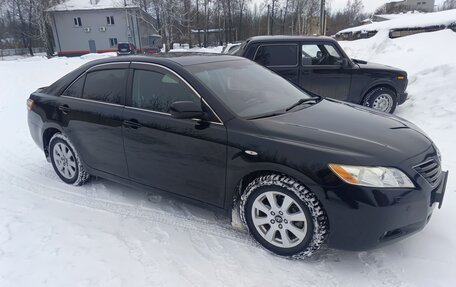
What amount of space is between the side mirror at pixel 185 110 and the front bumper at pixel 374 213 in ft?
4.17

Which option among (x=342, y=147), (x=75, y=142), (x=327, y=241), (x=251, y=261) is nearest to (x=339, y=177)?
(x=342, y=147)

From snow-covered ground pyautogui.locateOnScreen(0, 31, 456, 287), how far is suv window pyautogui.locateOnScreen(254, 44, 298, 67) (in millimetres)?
3410

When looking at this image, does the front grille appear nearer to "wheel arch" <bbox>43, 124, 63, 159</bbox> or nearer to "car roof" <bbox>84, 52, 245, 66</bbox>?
"car roof" <bbox>84, 52, 245, 66</bbox>

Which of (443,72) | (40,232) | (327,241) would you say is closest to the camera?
(327,241)

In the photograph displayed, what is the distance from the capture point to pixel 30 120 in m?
4.73

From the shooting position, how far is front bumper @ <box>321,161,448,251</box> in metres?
2.45

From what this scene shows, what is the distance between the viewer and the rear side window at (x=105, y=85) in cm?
372

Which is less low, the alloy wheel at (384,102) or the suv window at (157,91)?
the suv window at (157,91)

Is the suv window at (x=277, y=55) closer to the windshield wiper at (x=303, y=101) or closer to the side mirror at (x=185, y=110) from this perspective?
the windshield wiper at (x=303, y=101)

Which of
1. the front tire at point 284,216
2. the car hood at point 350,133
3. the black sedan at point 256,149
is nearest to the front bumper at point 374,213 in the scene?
the black sedan at point 256,149

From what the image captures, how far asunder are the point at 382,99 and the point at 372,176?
17.4ft

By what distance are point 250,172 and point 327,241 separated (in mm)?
817

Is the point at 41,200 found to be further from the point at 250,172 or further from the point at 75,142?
the point at 250,172

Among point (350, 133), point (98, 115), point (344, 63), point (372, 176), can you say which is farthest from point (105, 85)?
point (344, 63)
